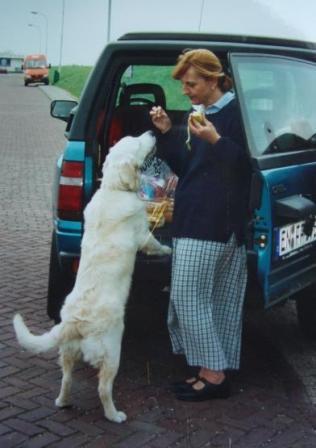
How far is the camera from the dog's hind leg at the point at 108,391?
11.9ft

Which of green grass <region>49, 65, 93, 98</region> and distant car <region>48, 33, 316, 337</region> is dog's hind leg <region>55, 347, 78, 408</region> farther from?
green grass <region>49, 65, 93, 98</region>

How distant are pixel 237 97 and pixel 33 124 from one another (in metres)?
21.9

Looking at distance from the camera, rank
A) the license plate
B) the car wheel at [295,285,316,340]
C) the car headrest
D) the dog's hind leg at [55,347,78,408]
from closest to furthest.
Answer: the dog's hind leg at [55,347,78,408] < the license plate < the car wheel at [295,285,316,340] < the car headrest

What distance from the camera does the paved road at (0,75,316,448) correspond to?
3.62 meters

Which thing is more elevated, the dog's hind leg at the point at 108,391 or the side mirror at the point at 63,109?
the side mirror at the point at 63,109

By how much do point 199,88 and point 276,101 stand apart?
836 mm

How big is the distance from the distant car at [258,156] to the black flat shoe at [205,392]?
1.86 feet

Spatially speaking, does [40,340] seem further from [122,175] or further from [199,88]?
[199,88]

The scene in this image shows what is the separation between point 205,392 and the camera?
407 centimetres

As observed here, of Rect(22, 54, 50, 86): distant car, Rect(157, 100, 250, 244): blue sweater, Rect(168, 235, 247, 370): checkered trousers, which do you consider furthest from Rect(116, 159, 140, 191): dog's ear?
Rect(22, 54, 50, 86): distant car

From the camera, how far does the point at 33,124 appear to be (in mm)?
25062

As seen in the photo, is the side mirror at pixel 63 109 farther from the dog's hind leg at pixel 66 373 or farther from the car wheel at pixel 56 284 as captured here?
the dog's hind leg at pixel 66 373

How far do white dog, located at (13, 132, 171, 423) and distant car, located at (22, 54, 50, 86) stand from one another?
5704 centimetres

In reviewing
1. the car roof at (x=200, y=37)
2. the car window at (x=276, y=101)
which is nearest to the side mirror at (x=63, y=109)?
the car roof at (x=200, y=37)
